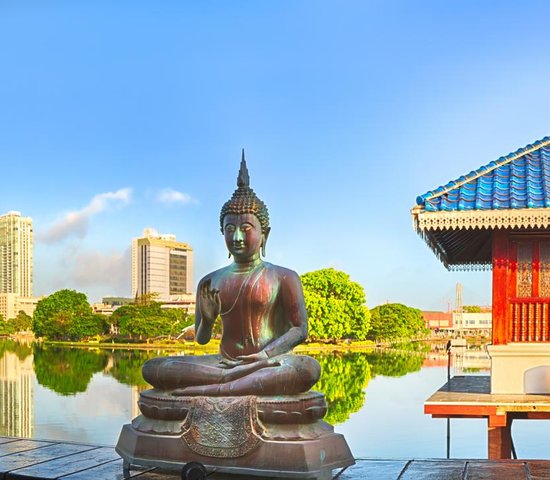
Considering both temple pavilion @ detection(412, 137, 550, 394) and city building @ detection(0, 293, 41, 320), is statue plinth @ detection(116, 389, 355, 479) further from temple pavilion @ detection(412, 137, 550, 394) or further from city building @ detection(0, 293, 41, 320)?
city building @ detection(0, 293, 41, 320)

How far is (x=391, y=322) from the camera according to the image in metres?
70.1

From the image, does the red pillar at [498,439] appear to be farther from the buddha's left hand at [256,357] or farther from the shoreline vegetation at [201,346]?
the shoreline vegetation at [201,346]

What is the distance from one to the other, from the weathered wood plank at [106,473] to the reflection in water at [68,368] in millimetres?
28541

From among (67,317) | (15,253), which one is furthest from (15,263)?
(67,317)

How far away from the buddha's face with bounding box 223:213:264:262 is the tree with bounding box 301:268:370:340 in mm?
47535

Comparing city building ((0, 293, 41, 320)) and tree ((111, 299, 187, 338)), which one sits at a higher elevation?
tree ((111, 299, 187, 338))

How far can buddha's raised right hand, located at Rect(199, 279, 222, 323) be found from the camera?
20.5 ft

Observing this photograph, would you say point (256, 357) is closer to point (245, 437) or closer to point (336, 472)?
point (245, 437)

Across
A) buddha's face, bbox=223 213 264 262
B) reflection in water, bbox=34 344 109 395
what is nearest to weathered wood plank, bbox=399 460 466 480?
buddha's face, bbox=223 213 264 262

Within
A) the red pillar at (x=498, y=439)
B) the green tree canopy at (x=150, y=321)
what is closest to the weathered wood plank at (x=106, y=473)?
the red pillar at (x=498, y=439)

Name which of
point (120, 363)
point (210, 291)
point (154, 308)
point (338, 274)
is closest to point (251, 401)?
point (210, 291)

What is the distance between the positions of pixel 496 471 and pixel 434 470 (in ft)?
1.44

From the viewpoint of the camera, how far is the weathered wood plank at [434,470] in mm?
5688

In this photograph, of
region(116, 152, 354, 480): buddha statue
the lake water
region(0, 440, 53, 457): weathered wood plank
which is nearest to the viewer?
region(116, 152, 354, 480): buddha statue
